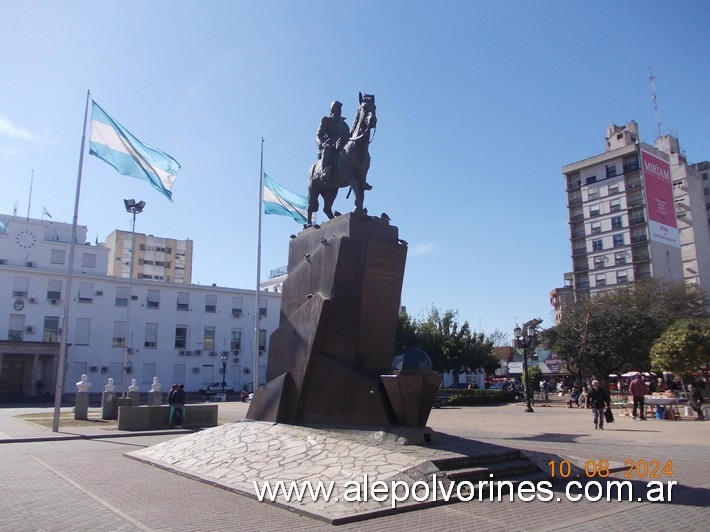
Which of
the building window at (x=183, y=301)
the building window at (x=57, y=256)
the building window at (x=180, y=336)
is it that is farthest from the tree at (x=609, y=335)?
the building window at (x=57, y=256)

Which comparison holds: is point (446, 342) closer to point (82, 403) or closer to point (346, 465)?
point (82, 403)

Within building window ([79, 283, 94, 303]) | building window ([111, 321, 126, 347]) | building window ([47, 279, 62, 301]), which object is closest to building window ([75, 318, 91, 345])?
building window ([79, 283, 94, 303])

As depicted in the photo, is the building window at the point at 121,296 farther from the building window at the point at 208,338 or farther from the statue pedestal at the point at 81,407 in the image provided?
the statue pedestal at the point at 81,407

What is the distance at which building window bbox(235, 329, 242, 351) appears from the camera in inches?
2173

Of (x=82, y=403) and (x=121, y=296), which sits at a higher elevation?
(x=121, y=296)

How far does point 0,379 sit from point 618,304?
4645 cm

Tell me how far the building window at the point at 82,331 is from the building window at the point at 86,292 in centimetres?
172

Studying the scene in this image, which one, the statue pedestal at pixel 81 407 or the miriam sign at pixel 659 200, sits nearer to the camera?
the statue pedestal at pixel 81 407

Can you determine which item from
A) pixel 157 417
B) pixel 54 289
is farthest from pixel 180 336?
→ pixel 157 417

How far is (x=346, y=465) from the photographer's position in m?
8.32

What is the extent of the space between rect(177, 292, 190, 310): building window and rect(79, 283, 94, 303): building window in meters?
7.55

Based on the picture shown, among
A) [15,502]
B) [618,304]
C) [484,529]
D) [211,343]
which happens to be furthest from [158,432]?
[211,343]

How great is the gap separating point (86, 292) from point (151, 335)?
6508 mm

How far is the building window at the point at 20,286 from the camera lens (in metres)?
46.1
